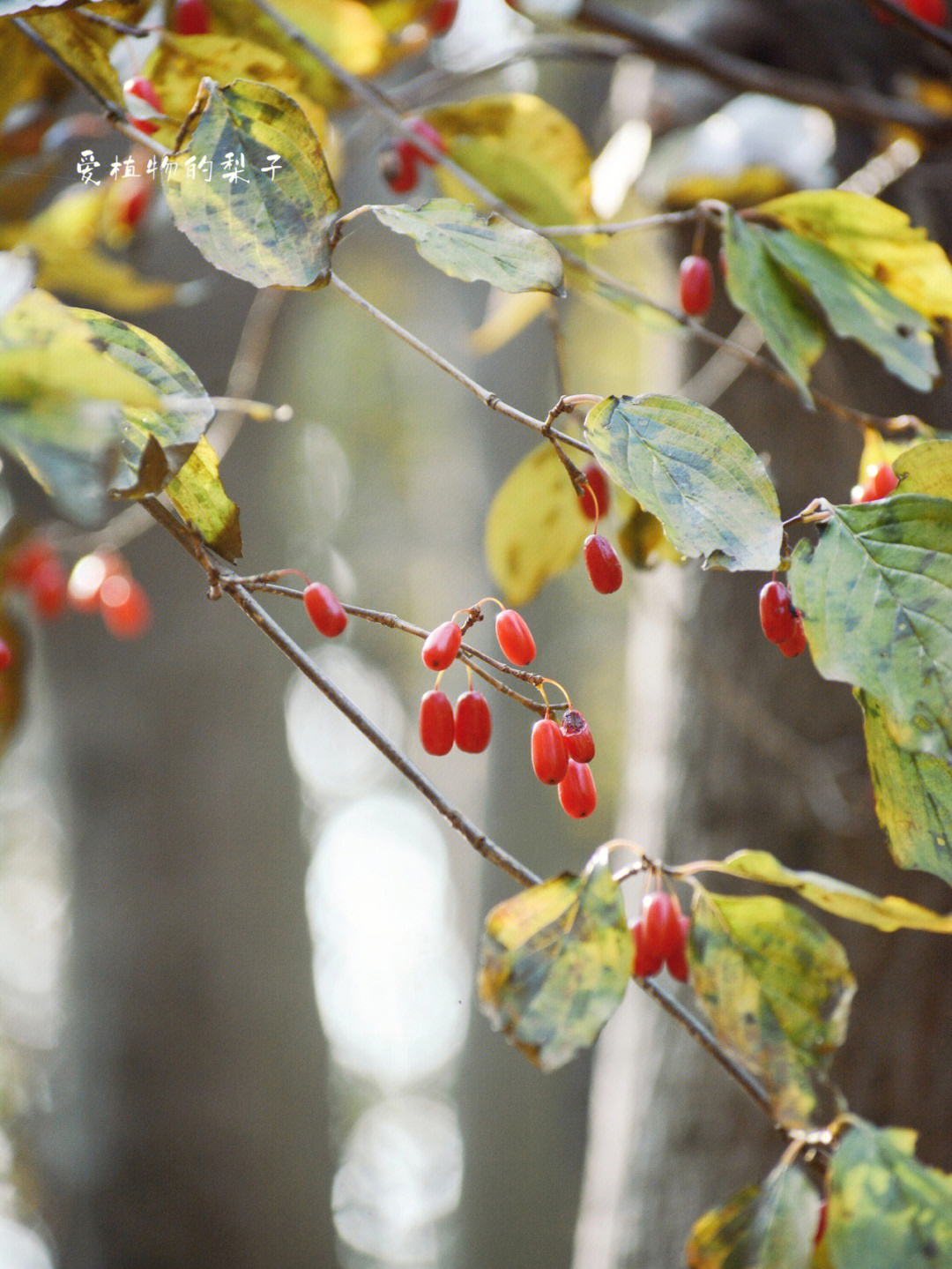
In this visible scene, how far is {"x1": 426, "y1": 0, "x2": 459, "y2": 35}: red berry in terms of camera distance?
938 mm

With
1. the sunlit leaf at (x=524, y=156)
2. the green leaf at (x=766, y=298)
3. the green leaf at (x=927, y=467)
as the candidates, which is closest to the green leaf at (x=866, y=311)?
the green leaf at (x=766, y=298)

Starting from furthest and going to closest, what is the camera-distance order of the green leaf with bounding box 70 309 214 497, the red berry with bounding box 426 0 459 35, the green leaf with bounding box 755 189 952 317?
the red berry with bounding box 426 0 459 35, the green leaf with bounding box 755 189 952 317, the green leaf with bounding box 70 309 214 497

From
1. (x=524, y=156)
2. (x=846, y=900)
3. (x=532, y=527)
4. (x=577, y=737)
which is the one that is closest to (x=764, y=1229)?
(x=846, y=900)

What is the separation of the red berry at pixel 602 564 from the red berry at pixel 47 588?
2.94ft

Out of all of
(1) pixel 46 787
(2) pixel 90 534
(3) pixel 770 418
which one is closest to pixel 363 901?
(1) pixel 46 787

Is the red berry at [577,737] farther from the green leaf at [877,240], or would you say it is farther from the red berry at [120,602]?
the red berry at [120,602]

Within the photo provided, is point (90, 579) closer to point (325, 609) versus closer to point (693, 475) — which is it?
point (325, 609)

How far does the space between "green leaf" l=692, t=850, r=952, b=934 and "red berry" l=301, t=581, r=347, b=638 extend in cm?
24

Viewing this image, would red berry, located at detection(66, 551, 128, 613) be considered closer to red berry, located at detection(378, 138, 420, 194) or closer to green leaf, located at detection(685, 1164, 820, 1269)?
red berry, located at detection(378, 138, 420, 194)

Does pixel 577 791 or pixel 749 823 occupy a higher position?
pixel 577 791

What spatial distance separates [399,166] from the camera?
0.83 m

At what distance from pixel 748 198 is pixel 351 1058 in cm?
292

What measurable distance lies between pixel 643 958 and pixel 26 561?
3.15 ft

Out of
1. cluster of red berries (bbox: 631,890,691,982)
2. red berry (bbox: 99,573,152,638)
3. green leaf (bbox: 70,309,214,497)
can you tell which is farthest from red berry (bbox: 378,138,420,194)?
cluster of red berries (bbox: 631,890,691,982)
